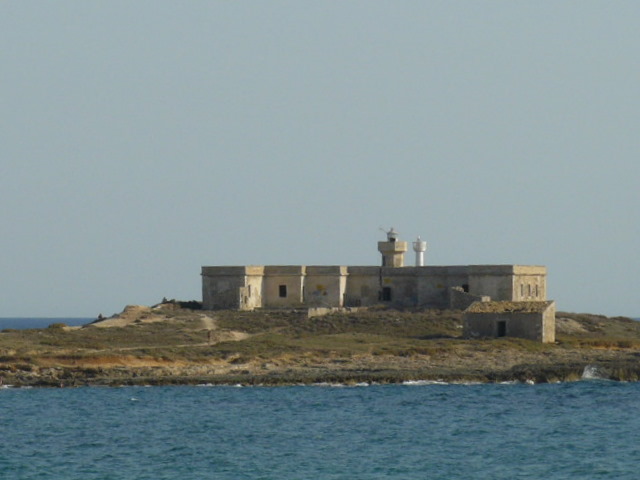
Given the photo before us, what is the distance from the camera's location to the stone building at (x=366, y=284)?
239 ft

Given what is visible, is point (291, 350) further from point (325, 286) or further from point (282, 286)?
point (282, 286)

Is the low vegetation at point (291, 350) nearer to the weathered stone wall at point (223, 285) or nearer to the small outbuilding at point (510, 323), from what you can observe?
the small outbuilding at point (510, 323)

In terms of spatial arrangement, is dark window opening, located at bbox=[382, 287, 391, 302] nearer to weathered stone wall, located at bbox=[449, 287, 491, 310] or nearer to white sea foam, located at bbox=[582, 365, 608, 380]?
weathered stone wall, located at bbox=[449, 287, 491, 310]

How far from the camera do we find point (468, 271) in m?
72.8

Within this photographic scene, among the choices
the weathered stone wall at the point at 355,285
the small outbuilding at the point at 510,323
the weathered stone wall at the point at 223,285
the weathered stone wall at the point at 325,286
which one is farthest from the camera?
the weathered stone wall at the point at 325,286

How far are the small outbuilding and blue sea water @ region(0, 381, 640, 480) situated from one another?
771 cm

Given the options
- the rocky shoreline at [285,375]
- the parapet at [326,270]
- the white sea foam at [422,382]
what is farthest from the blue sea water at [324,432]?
the parapet at [326,270]

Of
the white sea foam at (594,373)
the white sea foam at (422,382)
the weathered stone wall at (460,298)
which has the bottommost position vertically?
the white sea foam at (422,382)

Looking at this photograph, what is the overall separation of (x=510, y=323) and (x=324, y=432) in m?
22.7

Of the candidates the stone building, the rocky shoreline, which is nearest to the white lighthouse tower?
the stone building

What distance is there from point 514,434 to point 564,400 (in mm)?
8822

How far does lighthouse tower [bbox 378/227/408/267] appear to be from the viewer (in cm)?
7656

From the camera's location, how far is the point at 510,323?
215 feet

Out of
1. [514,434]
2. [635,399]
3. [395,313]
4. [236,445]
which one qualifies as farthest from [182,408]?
[395,313]
